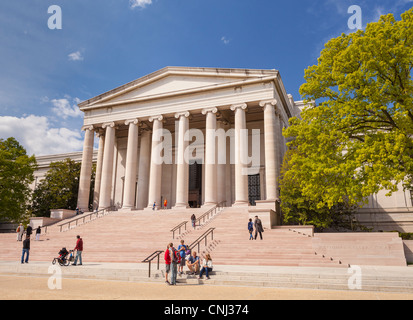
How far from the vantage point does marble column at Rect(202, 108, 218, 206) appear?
94.8 feet

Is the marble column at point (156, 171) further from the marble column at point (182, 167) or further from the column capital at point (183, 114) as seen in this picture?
the marble column at point (182, 167)

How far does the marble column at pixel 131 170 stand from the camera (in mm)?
32822

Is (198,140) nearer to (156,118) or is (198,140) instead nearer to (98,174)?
(156,118)

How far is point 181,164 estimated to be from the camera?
30703mm

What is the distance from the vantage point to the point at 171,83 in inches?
1319

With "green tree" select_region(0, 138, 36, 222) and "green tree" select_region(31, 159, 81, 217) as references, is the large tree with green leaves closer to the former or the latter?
"green tree" select_region(0, 138, 36, 222)

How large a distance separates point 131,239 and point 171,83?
1865cm

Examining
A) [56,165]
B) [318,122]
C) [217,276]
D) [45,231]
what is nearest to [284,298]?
[217,276]

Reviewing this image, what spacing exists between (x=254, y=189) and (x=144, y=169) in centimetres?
1293

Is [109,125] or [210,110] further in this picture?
[109,125]

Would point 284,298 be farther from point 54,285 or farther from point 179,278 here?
point 54,285

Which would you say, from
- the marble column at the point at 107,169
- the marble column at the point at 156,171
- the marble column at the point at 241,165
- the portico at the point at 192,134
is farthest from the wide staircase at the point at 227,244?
the marble column at the point at 107,169

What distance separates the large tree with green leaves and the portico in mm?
10415

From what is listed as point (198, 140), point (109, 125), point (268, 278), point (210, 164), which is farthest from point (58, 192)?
point (268, 278)
